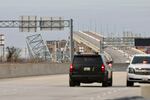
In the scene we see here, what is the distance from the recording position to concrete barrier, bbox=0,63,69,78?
170ft

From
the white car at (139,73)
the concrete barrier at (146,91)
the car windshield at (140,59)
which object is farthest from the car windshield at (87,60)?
the concrete barrier at (146,91)

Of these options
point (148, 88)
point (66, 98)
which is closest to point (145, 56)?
point (66, 98)

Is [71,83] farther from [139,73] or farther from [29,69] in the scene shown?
[29,69]

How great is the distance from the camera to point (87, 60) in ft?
112

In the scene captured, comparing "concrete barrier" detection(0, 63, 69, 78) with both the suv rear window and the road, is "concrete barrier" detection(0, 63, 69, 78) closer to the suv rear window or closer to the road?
the suv rear window

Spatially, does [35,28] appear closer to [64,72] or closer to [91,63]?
[64,72]

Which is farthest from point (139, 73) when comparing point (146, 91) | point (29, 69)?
point (29, 69)

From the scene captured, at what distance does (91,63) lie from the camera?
34031 mm

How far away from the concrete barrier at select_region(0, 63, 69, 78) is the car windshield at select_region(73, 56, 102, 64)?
17.4 m

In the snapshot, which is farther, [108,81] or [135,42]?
[135,42]

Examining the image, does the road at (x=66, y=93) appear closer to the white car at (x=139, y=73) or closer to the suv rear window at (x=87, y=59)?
the suv rear window at (x=87, y=59)

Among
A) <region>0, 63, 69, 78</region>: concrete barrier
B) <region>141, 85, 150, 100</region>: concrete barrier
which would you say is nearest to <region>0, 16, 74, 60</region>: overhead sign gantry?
<region>0, 63, 69, 78</region>: concrete barrier

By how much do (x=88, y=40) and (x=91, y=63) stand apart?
146538 millimetres

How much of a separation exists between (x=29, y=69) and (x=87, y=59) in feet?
80.0
